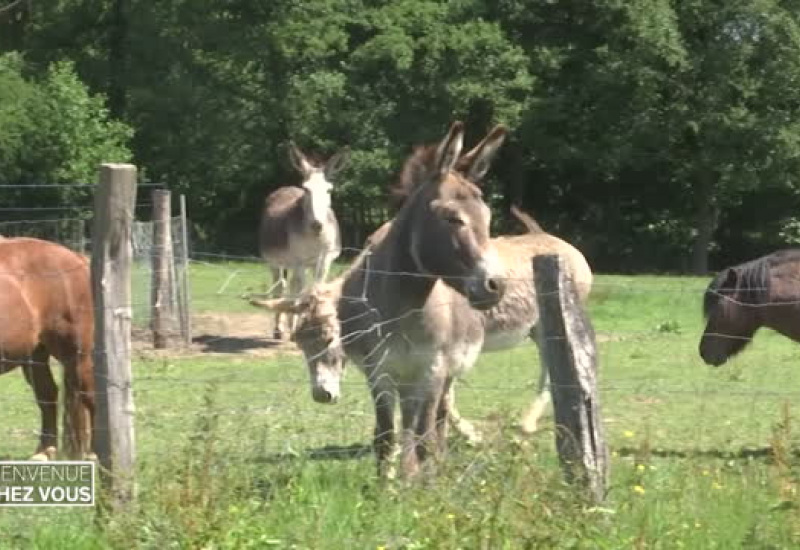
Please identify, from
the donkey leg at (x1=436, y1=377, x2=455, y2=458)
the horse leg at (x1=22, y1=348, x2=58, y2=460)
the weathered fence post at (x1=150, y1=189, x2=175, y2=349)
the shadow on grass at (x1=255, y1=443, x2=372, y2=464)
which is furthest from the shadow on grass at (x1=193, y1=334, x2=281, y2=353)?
the donkey leg at (x1=436, y1=377, x2=455, y2=458)

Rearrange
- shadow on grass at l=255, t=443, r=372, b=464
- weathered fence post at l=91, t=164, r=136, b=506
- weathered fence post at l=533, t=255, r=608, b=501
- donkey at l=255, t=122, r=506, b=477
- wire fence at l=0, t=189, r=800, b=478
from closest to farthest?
weathered fence post at l=91, t=164, r=136, b=506, weathered fence post at l=533, t=255, r=608, b=501, shadow on grass at l=255, t=443, r=372, b=464, donkey at l=255, t=122, r=506, b=477, wire fence at l=0, t=189, r=800, b=478

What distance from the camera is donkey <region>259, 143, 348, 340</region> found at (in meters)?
17.0

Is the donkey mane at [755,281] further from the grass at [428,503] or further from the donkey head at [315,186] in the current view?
the donkey head at [315,186]

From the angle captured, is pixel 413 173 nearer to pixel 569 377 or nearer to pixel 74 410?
pixel 569 377

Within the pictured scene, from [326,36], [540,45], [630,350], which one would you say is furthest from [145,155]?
[630,350]

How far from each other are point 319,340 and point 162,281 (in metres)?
8.90

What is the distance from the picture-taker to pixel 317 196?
17.0 m

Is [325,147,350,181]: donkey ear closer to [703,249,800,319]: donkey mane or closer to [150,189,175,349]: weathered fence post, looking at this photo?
[150,189,175,349]: weathered fence post

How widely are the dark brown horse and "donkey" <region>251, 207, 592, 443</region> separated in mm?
1022

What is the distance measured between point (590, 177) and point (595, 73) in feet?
10.7

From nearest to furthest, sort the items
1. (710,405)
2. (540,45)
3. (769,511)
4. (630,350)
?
1. (769,511)
2. (710,405)
3. (630,350)
4. (540,45)

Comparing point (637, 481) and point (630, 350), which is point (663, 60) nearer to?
point (630, 350)

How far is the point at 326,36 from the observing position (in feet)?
102

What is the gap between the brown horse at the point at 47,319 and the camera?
8828 millimetres
